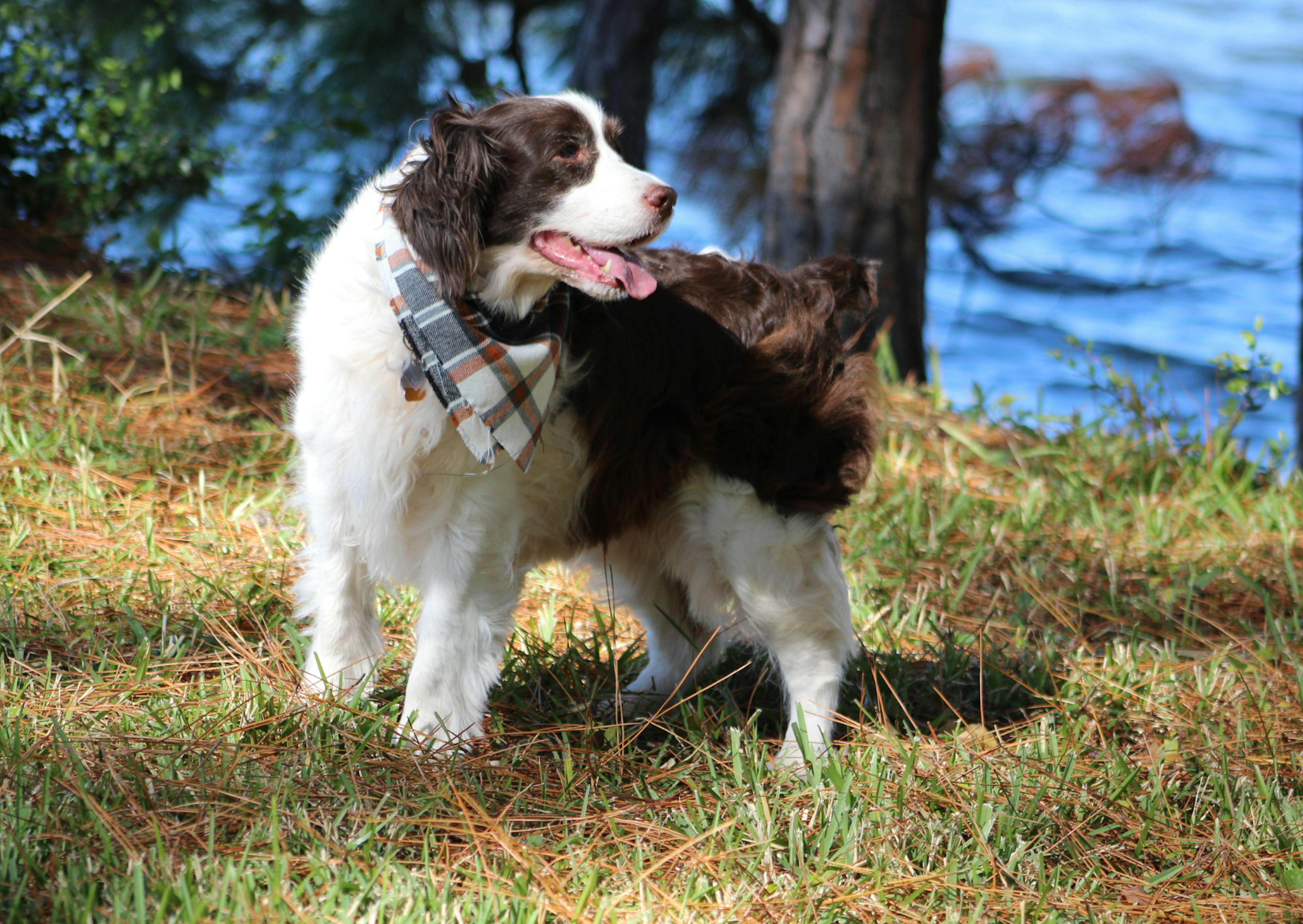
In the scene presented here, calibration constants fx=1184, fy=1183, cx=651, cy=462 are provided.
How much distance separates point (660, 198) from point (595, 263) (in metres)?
0.19

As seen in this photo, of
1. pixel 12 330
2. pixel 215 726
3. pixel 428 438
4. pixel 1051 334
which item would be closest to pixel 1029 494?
pixel 428 438

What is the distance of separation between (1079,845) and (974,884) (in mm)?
320

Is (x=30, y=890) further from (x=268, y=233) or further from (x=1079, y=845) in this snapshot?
(x=268, y=233)

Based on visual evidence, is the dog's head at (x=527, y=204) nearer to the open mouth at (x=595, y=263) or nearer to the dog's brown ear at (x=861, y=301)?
the open mouth at (x=595, y=263)

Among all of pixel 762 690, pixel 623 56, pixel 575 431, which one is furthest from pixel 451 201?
pixel 623 56

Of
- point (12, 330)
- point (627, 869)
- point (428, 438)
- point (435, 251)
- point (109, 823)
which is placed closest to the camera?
point (109, 823)

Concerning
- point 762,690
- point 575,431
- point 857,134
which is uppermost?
point 857,134

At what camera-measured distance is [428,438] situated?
2.56 m

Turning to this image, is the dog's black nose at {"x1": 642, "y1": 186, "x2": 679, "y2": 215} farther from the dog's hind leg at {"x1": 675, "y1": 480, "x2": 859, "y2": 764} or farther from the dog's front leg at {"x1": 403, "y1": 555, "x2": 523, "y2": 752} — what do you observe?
the dog's front leg at {"x1": 403, "y1": 555, "x2": 523, "y2": 752}

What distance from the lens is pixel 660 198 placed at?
2.42m

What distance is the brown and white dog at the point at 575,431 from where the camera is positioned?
8.13 feet

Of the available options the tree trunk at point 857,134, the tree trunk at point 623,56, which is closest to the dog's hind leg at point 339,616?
the tree trunk at point 857,134

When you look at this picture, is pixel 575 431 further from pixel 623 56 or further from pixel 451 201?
pixel 623 56

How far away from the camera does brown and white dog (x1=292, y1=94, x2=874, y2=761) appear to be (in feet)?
8.13
